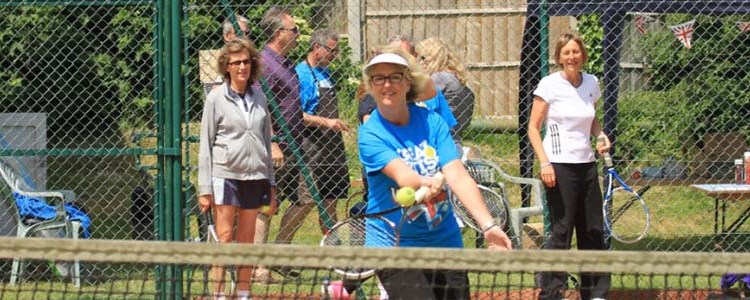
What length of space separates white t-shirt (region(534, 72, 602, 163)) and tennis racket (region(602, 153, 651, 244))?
66 centimetres

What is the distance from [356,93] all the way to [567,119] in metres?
2.18

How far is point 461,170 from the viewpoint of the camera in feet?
16.5

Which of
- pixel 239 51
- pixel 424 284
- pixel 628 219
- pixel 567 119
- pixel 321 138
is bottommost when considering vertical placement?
pixel 628 219

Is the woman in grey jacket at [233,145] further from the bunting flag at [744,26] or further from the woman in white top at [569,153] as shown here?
the bunting flag at [744,26]

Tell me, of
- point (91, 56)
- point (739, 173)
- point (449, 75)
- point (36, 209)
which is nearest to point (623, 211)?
point (739, 173)

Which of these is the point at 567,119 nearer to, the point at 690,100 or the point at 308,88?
the point at 308,88

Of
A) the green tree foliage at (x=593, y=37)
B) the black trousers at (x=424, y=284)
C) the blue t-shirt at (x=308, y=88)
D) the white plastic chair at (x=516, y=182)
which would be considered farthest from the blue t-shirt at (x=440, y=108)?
the green tree foliage at (x=593, y=37)

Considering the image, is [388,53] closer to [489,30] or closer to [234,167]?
[234,167]

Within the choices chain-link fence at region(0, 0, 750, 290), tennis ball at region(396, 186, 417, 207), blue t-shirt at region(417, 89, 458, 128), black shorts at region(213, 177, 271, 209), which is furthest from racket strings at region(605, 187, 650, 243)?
tennis ball at region(396, 186, 417, 207)

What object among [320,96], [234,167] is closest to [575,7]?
[320,96]

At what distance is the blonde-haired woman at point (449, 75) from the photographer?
820cm

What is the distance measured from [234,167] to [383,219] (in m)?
2.51

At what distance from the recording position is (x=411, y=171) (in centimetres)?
489

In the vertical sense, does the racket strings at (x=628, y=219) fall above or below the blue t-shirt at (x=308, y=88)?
below
